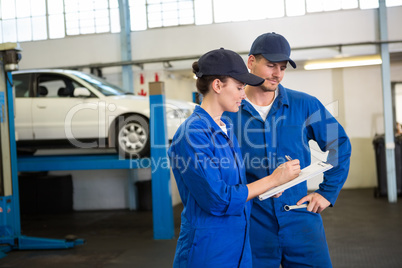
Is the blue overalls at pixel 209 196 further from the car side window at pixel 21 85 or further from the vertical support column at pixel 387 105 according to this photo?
the vertical support column at pixel 387 105

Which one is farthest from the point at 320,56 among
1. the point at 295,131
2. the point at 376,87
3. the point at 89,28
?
the point at 295,131

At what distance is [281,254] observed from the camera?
2365mm

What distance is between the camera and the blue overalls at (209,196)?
179 cm

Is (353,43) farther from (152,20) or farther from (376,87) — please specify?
(152,20)

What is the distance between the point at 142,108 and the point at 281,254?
→ 4.97 metres

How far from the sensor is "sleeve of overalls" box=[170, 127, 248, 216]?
1.77m

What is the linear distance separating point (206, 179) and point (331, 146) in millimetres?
978

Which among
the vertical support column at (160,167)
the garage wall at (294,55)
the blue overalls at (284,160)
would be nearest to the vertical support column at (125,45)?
the garage wall at (294,55)

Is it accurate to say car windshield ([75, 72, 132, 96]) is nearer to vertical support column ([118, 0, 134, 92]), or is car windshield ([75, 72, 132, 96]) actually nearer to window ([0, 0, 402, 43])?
vertical support column ([118, 0, 134, 92])

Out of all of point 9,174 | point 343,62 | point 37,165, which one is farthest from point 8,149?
point 343,62

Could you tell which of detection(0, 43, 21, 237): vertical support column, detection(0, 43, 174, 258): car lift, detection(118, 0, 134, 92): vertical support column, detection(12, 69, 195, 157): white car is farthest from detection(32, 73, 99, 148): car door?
detection(118, 0, 134, 92): vertical support column

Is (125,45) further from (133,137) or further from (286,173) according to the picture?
(286,173)

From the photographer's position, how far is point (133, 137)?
7.09 m

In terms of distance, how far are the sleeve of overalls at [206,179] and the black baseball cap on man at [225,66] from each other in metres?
0.28
